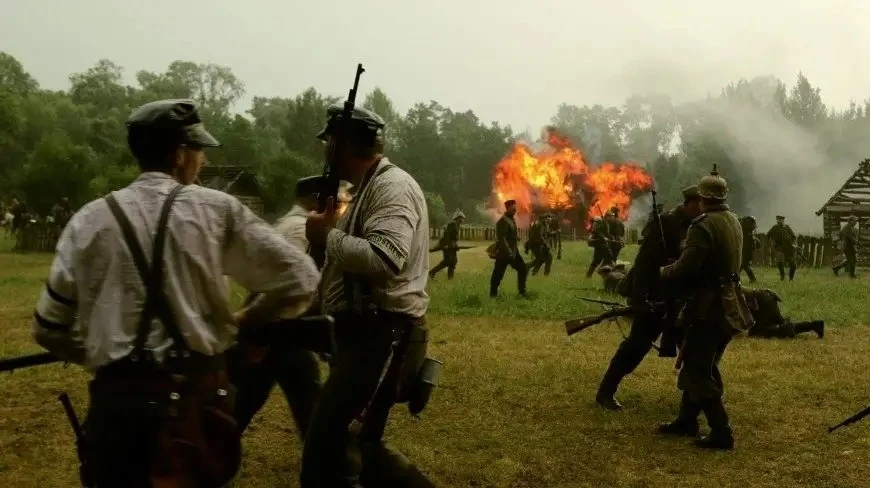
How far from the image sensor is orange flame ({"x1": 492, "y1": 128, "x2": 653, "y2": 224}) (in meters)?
37.0

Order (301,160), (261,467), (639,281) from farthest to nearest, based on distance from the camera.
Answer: (301,160) → (639,281) → (261,467)

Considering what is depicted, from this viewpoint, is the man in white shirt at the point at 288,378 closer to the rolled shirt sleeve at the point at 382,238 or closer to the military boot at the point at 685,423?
the rolled shirt sleeve at the point at 382,238

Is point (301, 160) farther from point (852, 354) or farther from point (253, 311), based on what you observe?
point (253, 311)

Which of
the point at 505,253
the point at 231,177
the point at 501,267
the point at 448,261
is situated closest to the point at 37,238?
the point at 231,177

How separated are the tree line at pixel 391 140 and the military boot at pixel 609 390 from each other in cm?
2672

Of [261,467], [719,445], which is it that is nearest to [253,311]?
[261,467]

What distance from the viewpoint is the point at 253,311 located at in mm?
2680

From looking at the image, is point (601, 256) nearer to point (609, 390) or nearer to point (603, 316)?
point (603, 316)

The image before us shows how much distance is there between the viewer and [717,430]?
5812 millimetres

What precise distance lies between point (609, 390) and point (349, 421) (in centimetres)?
404

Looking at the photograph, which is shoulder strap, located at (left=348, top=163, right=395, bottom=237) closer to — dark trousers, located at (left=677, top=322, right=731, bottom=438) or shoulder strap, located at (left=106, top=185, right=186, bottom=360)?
shoulder strap, located at (left=106, top=185, right=186, bottom=360)

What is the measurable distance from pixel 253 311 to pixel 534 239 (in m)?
17.7

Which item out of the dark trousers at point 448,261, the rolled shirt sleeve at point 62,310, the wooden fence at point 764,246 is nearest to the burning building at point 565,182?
the wooden fence at point 764,246

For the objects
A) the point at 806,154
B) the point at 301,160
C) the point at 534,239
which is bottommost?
the point at 534,239
